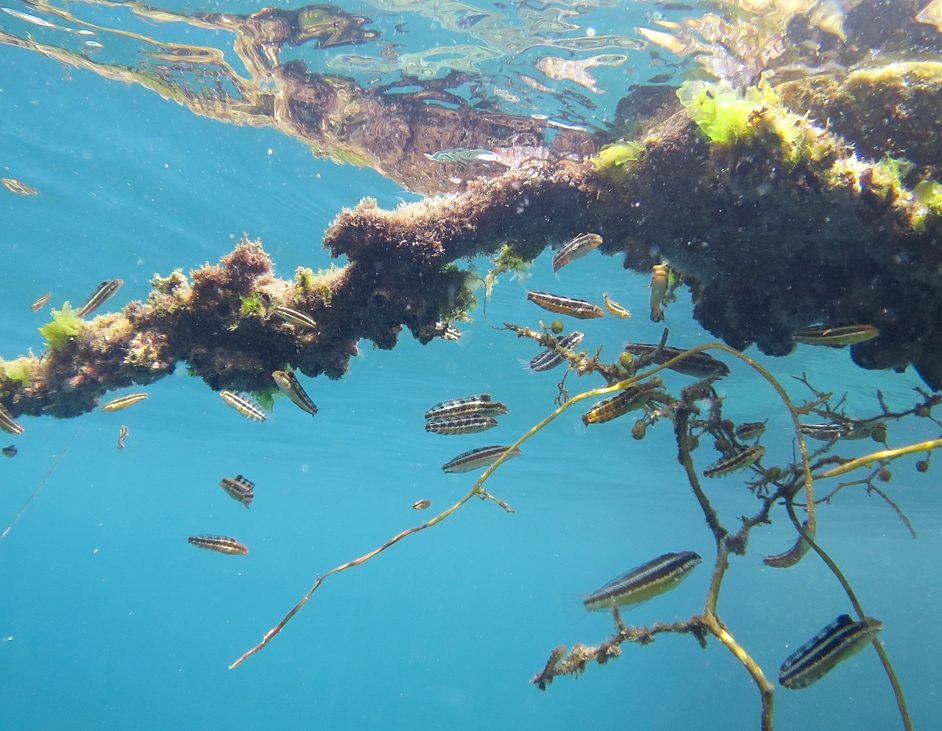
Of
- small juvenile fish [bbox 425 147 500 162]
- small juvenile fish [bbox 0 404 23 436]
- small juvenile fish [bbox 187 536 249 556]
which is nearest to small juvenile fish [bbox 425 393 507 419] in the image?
small juvenile fish [bbox 187 536 249 556]

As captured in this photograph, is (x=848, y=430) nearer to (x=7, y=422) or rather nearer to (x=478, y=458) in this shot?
(x=478, y=458)

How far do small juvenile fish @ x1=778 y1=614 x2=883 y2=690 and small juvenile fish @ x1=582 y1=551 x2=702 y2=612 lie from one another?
2.54ft

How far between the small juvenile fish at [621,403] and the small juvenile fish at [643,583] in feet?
3.14

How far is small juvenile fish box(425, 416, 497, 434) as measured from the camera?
4.30 m

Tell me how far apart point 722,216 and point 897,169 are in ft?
4.61

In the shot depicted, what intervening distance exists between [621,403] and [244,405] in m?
4.30

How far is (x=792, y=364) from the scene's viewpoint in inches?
705

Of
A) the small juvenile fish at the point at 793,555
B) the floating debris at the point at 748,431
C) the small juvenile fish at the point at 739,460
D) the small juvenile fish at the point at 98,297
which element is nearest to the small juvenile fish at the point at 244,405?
the small juvenile fish at the point at 98,297

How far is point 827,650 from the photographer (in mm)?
2914

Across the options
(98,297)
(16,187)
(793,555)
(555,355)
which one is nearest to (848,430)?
(793,555)

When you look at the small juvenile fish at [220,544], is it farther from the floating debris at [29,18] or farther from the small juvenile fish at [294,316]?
the floating debris at [29,18]

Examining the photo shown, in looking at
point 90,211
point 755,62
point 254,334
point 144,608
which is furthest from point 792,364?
point 144,608

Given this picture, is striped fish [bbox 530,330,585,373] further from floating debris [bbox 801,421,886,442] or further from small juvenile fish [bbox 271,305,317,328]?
small juvenile fish [bbox 271,305,317,328]

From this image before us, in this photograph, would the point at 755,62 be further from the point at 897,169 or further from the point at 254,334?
the point at 254,334
